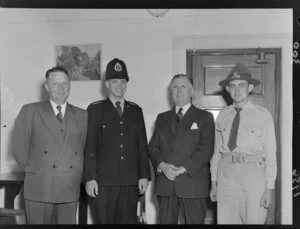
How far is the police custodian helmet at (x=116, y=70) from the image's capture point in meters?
2.03

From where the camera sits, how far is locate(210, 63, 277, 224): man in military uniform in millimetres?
1903

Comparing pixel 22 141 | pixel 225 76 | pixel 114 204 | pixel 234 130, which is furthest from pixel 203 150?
pixel 22 141

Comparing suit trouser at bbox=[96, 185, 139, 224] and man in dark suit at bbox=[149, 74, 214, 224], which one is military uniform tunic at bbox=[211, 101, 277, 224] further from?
suit trouser at bbox=[96, 185, 139, 224]

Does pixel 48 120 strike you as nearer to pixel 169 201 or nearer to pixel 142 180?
pixel 142 180

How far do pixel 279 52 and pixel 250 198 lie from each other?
2.69 ft

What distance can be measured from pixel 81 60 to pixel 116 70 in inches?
9.1

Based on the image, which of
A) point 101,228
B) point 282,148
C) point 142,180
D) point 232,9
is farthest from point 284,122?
point 101,228

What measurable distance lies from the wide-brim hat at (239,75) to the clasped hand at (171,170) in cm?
52

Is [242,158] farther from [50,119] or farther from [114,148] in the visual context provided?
[50,119]

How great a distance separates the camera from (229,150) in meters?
1.95

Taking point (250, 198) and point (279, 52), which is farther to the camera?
point (279, 52)

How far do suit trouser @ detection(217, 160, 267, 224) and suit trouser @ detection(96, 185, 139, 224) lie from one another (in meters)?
0.49

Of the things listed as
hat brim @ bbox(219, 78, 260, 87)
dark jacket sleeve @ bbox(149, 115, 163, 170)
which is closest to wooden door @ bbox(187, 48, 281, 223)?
hat brim @ bbox(219, 78, 260, 87)

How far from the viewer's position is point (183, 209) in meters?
1.96
